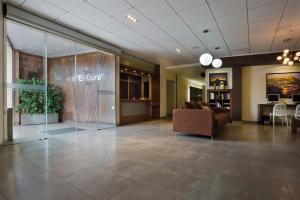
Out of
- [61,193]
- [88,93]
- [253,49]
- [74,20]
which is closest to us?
[61,193]

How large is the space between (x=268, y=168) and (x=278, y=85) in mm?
6320

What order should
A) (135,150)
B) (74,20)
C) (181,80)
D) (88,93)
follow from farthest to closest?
(181,80) → (88,93) → (74,20) → (135,150)

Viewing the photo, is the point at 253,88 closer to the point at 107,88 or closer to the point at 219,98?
the point at 219,98

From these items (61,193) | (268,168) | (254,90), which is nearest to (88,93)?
(61,193)

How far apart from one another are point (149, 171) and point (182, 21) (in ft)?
12.3

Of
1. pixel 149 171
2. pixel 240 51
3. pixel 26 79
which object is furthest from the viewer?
pixel 240 51

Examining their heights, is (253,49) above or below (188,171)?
above

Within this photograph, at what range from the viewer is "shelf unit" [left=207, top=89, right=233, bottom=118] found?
27.5ft

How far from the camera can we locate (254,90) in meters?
7.98

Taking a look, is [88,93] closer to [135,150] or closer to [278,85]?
[135,150]

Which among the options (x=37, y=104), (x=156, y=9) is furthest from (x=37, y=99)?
(x=156, y=9)

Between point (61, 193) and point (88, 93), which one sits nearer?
point (61, 193)

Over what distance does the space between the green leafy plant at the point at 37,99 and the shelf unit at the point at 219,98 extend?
23.2 feet

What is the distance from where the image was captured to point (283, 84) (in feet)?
24.2
